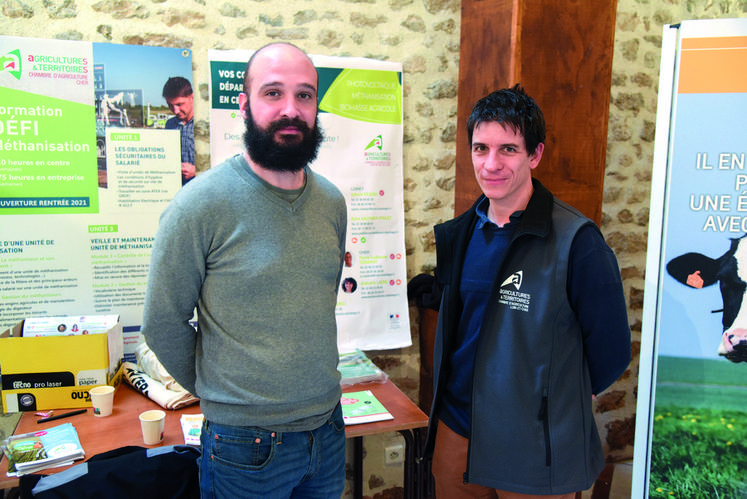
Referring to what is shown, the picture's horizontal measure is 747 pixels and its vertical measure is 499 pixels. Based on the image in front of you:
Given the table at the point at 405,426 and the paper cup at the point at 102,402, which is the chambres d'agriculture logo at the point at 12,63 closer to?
the paper cup at the point at 102,402

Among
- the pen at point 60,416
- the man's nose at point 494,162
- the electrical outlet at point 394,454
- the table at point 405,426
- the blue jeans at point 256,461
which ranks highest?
the man's nose at point 494,162

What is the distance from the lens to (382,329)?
2.84m

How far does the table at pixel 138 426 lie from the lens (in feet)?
5.98

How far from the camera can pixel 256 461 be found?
4.50 ft

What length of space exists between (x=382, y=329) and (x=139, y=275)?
1.21m

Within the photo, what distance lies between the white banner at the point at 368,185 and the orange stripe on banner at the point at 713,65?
1389 mm

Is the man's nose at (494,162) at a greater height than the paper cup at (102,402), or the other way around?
the man's nose at (494,162)

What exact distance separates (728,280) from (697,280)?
0.29 feet

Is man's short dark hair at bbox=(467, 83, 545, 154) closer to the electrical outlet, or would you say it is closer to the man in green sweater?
the man in green sweater

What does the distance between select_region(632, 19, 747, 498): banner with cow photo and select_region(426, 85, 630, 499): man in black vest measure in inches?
10.0

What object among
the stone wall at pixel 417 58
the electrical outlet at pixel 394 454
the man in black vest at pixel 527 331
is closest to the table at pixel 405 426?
the man in black vest at pixel 527 331

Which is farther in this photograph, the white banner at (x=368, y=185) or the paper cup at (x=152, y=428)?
the white banner at (x=368, y=185)

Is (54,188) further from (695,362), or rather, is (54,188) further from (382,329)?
(695,362)

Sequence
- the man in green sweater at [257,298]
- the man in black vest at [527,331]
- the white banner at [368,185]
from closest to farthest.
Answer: the man in green sweater at [257,298] < the man in black vest at [527,331] < the white banner at [368,185]
